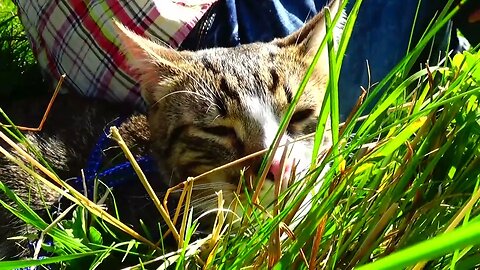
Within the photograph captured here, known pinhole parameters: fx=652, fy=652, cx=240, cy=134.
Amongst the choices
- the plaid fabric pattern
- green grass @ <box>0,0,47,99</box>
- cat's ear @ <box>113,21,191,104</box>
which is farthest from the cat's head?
green grass @ <box>0,0,47,99</box>

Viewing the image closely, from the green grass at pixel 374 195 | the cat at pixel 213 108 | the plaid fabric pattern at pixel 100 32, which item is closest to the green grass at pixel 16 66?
the plaid fabric pattern at pixel 100 32

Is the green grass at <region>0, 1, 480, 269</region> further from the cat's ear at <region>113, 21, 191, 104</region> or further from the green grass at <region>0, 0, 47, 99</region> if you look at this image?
the green grass at <region>0, 0, 47, 99</region>

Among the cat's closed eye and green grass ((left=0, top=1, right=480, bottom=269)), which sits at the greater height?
green grass ((left=0, top=1, right=480, bottom=269))

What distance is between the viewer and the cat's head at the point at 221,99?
1.36m

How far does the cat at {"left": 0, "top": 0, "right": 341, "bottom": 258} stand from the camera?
→ 4.43 ft

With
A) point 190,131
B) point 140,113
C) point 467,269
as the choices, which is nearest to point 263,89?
point 190,131

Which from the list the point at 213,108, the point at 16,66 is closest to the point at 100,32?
the point at 16,66

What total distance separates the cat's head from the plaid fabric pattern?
1.02 ft

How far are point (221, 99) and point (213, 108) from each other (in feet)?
0.08

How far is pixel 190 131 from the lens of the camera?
1416 millimetres

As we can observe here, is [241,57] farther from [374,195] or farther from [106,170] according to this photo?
[374,195]

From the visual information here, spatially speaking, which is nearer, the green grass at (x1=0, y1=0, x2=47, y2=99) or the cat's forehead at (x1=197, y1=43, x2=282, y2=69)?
the cat's forehead at (x1=197, y1=43, x2=282, y2=69)

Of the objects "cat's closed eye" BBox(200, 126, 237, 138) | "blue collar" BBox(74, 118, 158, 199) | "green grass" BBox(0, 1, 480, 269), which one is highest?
"green grass" BBox(0, 1, 480, 269)

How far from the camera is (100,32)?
1.83m
